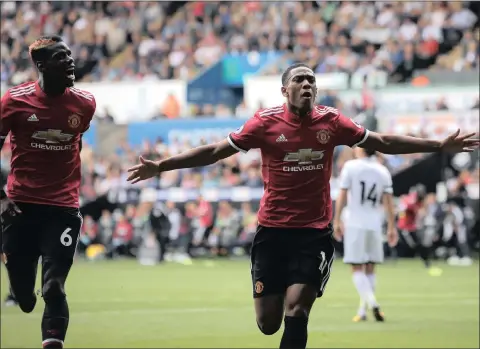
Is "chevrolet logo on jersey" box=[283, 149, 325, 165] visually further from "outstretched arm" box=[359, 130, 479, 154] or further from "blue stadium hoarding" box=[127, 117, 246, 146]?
"blue stadium hoarding" box=[127, 117, 246, 146]

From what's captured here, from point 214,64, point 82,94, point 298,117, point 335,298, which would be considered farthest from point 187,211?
point 298,117

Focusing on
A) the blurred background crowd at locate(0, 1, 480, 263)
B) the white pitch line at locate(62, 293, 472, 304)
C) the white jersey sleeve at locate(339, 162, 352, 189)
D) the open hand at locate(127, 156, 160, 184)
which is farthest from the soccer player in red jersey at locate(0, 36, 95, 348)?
the blurred background crowd at locate(0, 1, 480, 263)

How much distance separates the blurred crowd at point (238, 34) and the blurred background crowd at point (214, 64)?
0.16 feet

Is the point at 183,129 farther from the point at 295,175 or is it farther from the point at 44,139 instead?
the point at 295,175

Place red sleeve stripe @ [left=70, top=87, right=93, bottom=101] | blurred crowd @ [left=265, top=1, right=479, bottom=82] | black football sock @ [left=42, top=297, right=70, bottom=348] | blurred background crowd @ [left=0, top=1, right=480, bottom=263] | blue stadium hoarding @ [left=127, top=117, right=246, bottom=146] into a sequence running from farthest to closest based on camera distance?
blurred crowd @ [left=265, top=1, right=479, bottom=82] < blue stadium hoarding @ [left=127, top=117, right=246, bottom=146] < blurred background crowd @ [left=0, top=1, right=480, bottom=263] < red sleeve stripe @ [left=70, top=87, right=93, bottom=101] < black football sock @ [left=42, top=297, right=70, bottom=348]

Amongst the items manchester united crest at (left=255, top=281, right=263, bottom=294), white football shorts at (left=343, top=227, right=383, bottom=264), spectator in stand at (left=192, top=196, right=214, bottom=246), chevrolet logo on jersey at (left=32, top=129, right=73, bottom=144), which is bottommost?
spectator in stand at (left=192, top=196, right=214, bottom=246)

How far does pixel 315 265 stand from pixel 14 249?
8.21ft

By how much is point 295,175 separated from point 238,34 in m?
31.1

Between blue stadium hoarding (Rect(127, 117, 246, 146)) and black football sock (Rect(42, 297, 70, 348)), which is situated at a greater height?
black football sock (Rect(42, 297, 70, 348))

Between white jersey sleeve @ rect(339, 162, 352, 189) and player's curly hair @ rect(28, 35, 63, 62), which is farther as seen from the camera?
white jersey sleeve @ rect(339, 162, 352, 189)

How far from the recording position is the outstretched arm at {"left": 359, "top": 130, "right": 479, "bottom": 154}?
923cm

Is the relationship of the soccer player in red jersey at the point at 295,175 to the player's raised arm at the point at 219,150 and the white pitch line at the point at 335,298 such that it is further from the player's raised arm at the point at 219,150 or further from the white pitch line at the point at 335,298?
the white pitch line at the point at 335,298

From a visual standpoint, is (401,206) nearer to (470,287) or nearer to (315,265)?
(470,287)

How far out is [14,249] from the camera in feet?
32.2
